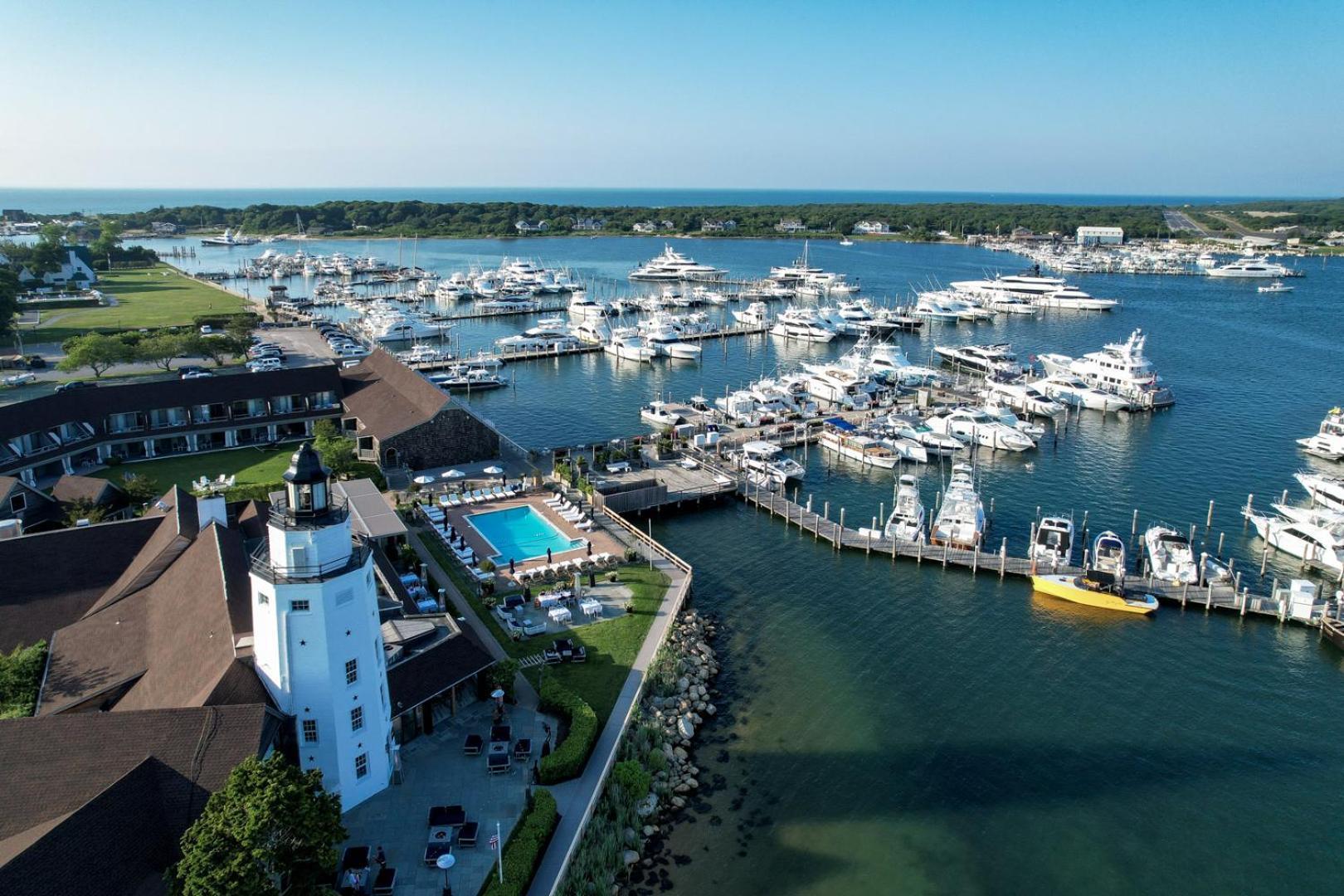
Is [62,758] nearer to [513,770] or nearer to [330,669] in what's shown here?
[330,669]

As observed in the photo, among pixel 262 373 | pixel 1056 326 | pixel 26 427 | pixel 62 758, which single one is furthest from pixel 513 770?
pixel 1056 326

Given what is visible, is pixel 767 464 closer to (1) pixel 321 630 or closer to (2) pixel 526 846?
(2) pixel 526 846

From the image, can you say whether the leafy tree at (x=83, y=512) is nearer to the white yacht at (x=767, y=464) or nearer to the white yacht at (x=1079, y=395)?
the white yacht at (x=767, y=464)

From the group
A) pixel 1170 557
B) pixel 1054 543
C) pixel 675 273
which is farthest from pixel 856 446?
pixel 675 273

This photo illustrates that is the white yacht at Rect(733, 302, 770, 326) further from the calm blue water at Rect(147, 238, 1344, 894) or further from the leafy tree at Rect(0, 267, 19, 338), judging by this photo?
the leafy tree at Rect(0, 267, 19, 338)

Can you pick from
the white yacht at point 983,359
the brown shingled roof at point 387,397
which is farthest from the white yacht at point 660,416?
the white yacht at point 983,359
